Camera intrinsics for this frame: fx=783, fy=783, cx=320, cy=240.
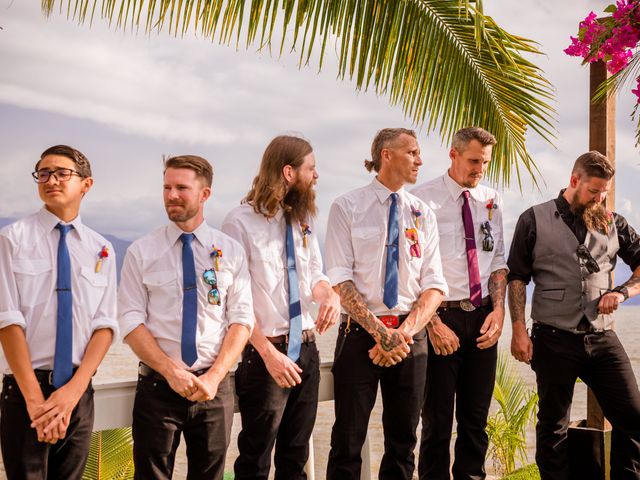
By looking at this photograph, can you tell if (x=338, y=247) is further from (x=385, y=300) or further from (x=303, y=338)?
(x=303, y=338)

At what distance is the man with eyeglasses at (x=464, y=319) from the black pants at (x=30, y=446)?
183cm

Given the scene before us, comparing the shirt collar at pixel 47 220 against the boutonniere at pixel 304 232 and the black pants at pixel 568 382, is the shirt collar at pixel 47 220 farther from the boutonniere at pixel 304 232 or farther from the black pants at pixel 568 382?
the black pants at pixel 568 382

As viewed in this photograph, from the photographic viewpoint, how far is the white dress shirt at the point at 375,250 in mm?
3787

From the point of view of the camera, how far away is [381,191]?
156 inches

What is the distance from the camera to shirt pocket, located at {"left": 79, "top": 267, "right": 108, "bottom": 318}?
3.00 metres

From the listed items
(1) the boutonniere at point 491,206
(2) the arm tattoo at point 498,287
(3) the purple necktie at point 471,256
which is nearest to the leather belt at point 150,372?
(3) the purple necktie at point 471,256

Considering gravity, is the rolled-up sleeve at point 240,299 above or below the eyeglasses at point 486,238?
below

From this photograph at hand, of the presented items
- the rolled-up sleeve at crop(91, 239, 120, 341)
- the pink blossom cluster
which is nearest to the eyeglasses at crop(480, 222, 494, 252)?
the pink blossom cluster

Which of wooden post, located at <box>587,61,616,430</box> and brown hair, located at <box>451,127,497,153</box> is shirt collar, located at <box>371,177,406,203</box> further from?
wooden post, located at <box>587,61,616,430</box>

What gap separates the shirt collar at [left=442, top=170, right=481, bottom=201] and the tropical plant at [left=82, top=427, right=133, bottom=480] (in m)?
2.28

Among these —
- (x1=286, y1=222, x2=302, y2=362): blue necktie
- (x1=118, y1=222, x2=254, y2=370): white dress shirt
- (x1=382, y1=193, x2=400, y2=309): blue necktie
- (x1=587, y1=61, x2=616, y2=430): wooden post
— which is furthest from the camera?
(x1=587, y1=61, x2=616, y2=430): wooden post

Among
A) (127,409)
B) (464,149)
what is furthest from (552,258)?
(127,409)

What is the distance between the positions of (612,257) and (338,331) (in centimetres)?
177

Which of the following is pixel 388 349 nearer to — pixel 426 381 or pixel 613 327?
pixel 426 381
